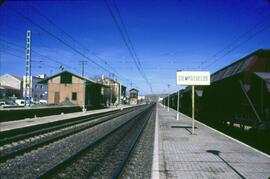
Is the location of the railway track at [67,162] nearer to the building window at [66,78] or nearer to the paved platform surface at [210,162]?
the paved platform surface at [210,162]

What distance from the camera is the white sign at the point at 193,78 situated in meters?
15.7

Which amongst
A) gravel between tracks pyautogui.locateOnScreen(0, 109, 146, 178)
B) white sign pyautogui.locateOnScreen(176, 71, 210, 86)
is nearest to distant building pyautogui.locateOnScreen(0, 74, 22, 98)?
white sign pyautogui.locateOnScreen(176, 71, 210, 86)

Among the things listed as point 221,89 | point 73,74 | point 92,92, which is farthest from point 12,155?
point 92,92

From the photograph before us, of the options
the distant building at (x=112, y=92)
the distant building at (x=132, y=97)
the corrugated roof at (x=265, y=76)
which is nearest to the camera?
the corrugated roof at (x=265, y=76)

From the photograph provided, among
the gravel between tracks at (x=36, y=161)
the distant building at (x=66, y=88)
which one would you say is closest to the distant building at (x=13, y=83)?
the distant building at (x=66, y=88)

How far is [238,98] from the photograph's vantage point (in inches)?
488

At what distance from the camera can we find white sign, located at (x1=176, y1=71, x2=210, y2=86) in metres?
15.7

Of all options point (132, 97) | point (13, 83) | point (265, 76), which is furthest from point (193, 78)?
point (132, 97)

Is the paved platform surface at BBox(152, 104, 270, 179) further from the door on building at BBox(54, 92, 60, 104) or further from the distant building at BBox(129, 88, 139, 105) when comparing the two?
the distant building at BBox(129, 88, 139, 105)

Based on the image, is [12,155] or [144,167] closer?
[144,167]

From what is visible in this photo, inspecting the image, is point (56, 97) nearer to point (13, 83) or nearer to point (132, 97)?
point (13, 83)

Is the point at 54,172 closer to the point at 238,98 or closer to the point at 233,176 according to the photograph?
the point at 233,176

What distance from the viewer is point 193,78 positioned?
1614cm

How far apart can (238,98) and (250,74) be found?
5.18 feet
